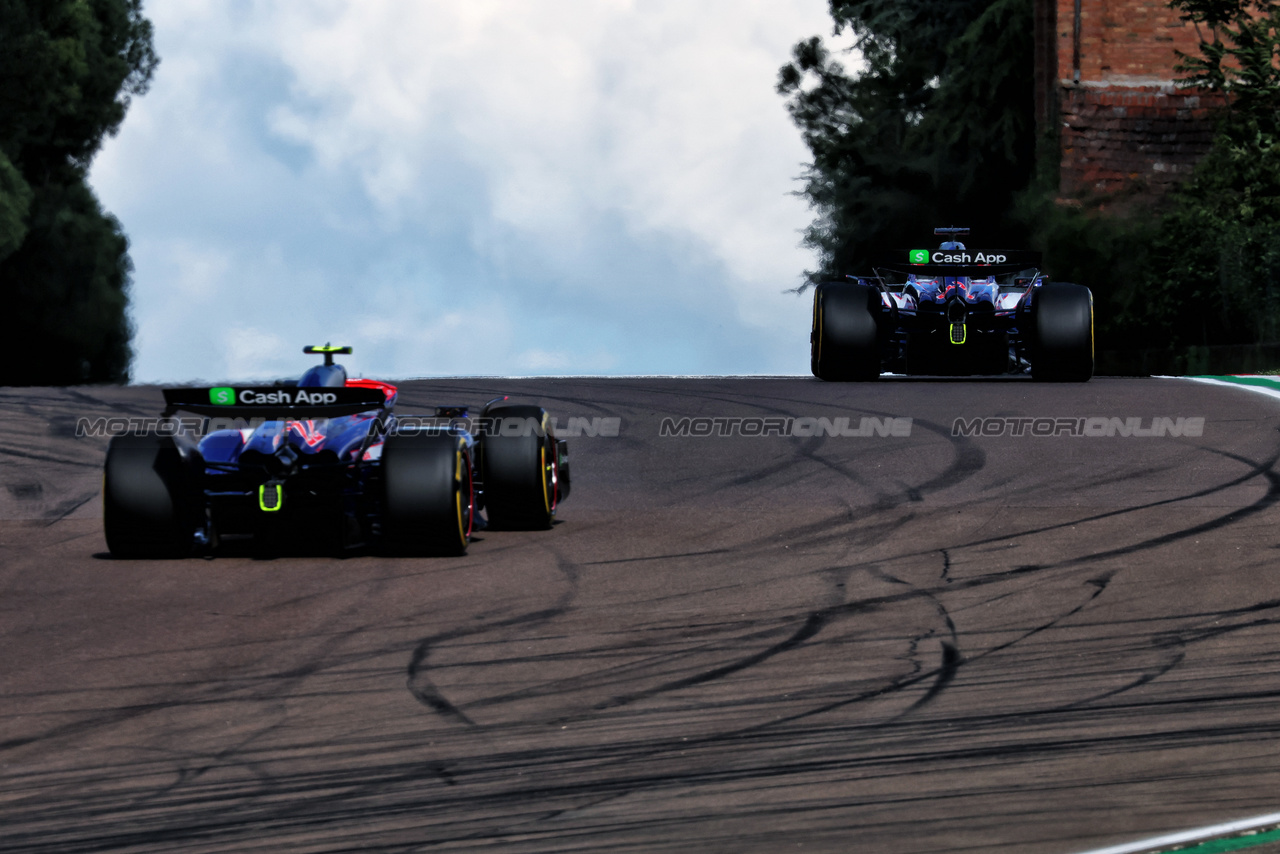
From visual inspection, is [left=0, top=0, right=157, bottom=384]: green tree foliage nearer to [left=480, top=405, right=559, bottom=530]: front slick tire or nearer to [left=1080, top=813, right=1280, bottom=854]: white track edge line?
[left=480, top=405, right=559, bottom=530]: front slick tire

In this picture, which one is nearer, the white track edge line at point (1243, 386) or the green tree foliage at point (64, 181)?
the white track edge line at point (1243, 386)

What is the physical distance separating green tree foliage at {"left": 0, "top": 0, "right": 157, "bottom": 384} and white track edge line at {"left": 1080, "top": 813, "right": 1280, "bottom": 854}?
115 ft

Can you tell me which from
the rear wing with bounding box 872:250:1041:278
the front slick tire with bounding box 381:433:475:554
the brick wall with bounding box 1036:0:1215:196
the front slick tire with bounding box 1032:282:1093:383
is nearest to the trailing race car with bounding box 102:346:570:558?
the front slick tire with bounding box 381:433:475:554

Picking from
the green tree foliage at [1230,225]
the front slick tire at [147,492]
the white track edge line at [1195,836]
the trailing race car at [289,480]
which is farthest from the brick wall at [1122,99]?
the white track edge line at [1195,836]

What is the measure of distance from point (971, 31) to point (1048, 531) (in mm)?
29551

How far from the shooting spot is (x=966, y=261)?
735 inches

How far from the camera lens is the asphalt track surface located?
5.20 meters

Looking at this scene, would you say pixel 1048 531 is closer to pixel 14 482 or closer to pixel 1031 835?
pixel 1031 835

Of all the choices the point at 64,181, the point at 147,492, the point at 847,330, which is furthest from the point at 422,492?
the point at 64,181

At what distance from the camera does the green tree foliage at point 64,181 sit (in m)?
37.3

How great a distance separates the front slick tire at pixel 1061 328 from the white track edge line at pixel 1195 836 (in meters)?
13.6

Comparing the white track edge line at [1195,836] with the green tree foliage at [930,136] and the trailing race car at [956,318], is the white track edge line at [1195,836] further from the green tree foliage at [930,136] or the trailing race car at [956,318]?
the green tree foliage at [930,136]

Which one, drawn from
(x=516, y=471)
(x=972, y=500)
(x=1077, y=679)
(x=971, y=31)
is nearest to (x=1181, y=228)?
(x=971, y=31)

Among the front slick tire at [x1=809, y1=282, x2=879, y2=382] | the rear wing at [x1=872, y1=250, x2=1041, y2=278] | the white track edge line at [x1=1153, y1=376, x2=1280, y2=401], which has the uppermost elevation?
the rear wing at [x1=872, y1=250, x2=1041, y2=278]
